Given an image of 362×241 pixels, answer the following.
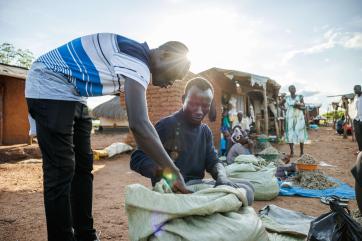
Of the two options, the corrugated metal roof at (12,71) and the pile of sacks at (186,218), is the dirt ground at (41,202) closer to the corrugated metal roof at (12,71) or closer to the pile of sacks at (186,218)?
the pile of sacks at (186,218)

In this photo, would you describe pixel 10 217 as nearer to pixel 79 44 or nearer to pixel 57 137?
pixel 57 137

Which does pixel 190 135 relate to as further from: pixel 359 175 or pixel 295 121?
pixel 295 121

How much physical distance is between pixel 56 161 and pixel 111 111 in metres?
20.8

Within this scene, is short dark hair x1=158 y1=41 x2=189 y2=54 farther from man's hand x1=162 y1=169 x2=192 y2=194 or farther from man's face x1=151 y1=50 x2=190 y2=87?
man's hand x1=162 y1=169 x2=192 y2=194

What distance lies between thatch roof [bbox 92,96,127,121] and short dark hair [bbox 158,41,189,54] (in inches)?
771

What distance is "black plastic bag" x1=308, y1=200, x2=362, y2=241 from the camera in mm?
1667

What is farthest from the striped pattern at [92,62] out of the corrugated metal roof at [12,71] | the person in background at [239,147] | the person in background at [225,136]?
the corrugated metal roof at [12,71]

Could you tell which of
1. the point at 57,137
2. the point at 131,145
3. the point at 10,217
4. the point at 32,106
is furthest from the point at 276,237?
the point at 131,145

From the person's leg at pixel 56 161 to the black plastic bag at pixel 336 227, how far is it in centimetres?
156

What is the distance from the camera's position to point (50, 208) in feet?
5.16

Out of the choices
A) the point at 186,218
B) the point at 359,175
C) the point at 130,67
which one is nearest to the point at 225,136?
the point at 359,175

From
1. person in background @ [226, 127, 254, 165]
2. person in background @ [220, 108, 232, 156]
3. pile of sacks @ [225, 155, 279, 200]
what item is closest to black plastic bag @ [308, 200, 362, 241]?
pile of sacks @ [225, 155, 279, 200]

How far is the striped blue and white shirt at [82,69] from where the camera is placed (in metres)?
1.63

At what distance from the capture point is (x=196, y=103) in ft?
7.24
